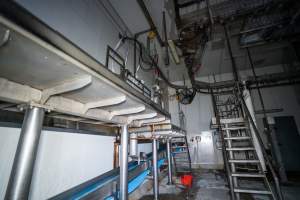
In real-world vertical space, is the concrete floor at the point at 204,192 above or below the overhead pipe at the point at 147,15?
below

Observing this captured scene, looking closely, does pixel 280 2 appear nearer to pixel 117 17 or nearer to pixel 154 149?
pixel 117 17

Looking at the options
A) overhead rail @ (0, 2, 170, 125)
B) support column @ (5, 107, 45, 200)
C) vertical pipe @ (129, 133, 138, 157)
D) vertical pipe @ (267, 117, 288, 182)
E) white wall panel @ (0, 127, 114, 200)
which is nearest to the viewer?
overhead rail @ (0, 2, 170, 125)

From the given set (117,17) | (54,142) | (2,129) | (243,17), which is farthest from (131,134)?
(243,17)

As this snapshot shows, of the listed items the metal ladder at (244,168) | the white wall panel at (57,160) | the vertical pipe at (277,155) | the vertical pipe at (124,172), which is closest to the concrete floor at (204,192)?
the vertical pipe at (277,155)

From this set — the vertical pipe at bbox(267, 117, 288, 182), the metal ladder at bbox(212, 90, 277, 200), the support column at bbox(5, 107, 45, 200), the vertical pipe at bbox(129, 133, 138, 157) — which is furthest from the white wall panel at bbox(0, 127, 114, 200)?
the vertical pipe at bbox(267, 117, 288, 182)

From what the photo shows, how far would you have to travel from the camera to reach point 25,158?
57 centimetres

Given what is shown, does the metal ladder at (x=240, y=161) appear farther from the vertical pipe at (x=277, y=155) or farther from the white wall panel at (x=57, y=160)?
the white wall panel at (x=57, y=160)

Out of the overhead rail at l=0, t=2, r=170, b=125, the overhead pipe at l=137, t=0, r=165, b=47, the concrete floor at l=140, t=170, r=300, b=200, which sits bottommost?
the concrete floor at l=140, t=170, r=300, b=200

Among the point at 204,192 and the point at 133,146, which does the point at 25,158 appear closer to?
the point at 133,146

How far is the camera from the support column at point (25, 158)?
53 centimetres

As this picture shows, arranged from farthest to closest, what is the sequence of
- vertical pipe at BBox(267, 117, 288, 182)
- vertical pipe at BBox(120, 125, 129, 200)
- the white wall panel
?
vertical pipe at BBox(267, 117, 288, 182) → vertical pipe at BBox(120, 125, 129, 200) → the white wall panel

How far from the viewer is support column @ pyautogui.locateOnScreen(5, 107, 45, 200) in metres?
0.53

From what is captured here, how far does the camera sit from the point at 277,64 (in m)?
4.97

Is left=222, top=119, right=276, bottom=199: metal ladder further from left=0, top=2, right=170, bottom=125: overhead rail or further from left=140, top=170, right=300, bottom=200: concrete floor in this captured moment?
left=0, top=2, right=170, bottom=125: overhead rail
